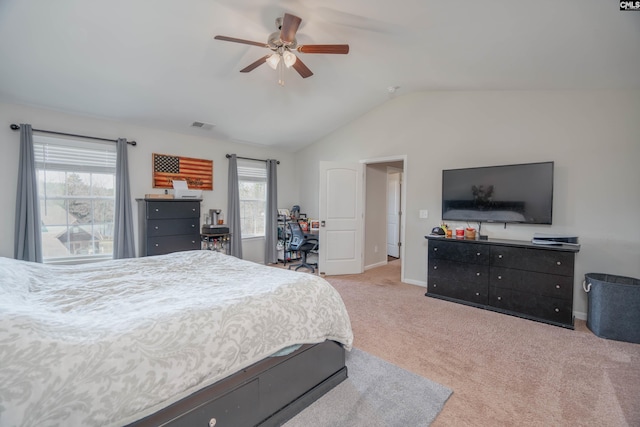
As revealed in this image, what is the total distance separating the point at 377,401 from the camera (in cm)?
185

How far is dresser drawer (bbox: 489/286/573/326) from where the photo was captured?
2939mm

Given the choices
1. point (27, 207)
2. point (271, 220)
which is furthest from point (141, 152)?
point (271, 220)

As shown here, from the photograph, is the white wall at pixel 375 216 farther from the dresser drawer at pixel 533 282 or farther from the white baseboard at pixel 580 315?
the white baseboard at pixel 580 315

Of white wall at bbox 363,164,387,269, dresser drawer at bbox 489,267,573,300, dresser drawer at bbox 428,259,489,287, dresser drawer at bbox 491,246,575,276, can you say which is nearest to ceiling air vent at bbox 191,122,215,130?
white wall at bbox 363,164,387,269

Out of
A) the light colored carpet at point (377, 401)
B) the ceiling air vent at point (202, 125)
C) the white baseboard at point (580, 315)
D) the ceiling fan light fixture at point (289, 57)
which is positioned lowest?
the light colored carpet at point (377, 401)

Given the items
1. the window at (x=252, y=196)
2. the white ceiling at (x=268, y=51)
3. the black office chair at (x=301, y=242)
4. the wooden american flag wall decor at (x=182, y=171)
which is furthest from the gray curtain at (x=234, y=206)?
the white ceiling at (x=268, y=51)

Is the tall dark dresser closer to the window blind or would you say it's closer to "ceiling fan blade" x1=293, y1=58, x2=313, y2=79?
the window blind

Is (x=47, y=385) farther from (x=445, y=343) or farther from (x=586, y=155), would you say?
(x=586, y=155)

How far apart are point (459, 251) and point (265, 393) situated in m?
3.06

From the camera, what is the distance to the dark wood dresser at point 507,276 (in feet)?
9.71

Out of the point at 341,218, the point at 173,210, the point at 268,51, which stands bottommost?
the point at 341,218

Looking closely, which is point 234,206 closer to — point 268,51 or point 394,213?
point 268,51

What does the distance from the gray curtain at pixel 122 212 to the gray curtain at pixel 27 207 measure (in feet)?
2.60

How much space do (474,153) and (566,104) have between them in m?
1.06
